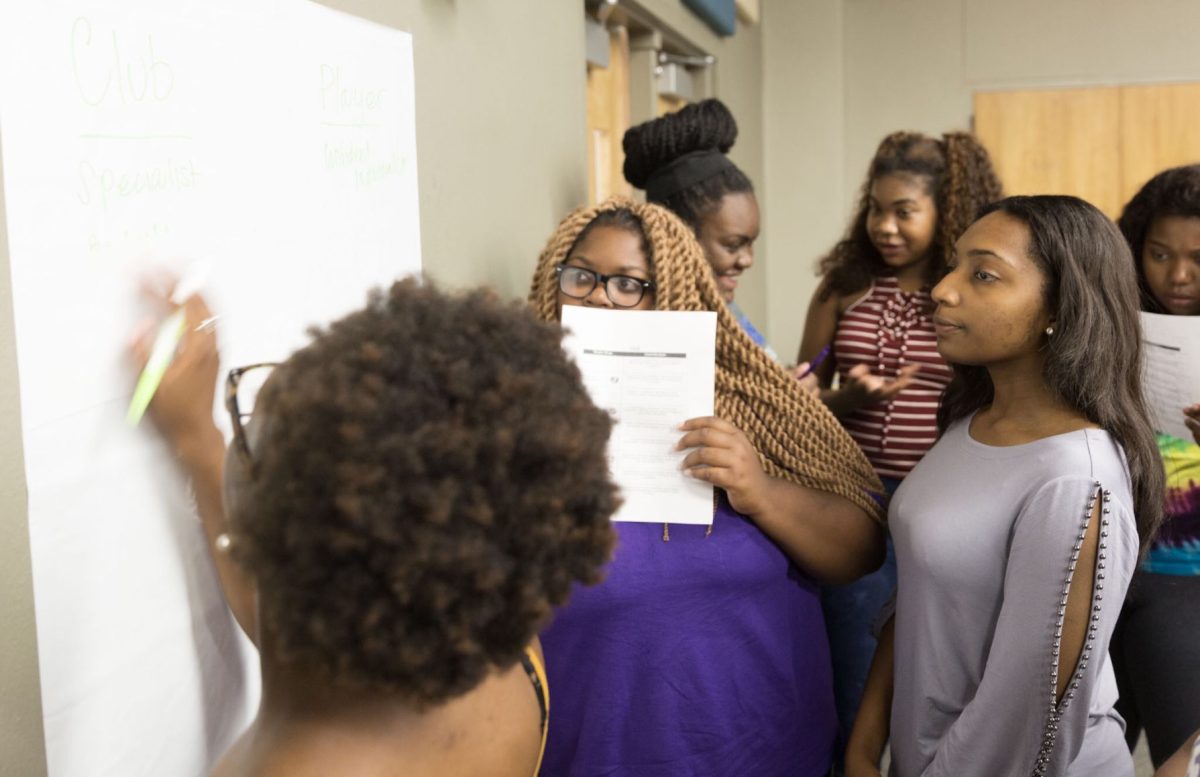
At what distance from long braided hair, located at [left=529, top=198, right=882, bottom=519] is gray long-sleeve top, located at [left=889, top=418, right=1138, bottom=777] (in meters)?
0.14

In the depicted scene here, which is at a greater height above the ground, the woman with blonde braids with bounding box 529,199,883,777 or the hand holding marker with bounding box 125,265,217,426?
the hand holding marker with bounding box 125,265,217,426

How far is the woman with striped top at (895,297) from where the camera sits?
2234mm

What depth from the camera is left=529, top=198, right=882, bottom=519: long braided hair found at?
1.42m

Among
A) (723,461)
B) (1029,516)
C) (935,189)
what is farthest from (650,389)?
(935,189)

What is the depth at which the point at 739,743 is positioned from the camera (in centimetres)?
136

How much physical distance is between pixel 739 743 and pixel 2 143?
1088mm

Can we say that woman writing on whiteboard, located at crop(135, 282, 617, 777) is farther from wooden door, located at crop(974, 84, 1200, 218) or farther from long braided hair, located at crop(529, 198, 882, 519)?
wooden door, located at crop(974, 84, 1200, 218)

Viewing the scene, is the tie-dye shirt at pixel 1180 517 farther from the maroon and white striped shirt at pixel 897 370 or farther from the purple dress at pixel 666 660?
the purple dress at pixel 666 660

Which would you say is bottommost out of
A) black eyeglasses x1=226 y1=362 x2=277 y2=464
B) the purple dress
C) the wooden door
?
the purple dress

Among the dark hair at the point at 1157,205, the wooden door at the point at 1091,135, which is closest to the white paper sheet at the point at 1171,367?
the dark hair at the point at 1157,205

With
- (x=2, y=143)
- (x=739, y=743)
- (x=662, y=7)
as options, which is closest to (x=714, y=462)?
(x=739, y=743)

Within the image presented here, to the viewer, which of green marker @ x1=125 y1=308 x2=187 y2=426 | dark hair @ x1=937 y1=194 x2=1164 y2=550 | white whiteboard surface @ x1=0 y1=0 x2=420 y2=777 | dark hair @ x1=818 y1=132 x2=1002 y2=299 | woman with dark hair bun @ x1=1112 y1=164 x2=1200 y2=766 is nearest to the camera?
white whiteboard surface @ x1=0 y1=0 x2=420 y2=777

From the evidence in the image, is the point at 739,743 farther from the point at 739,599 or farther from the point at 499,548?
the point at 499,548

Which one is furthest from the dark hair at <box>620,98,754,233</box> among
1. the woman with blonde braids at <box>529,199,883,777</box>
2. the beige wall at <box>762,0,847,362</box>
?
the beige wall at <box>762,0,847,362</box>
